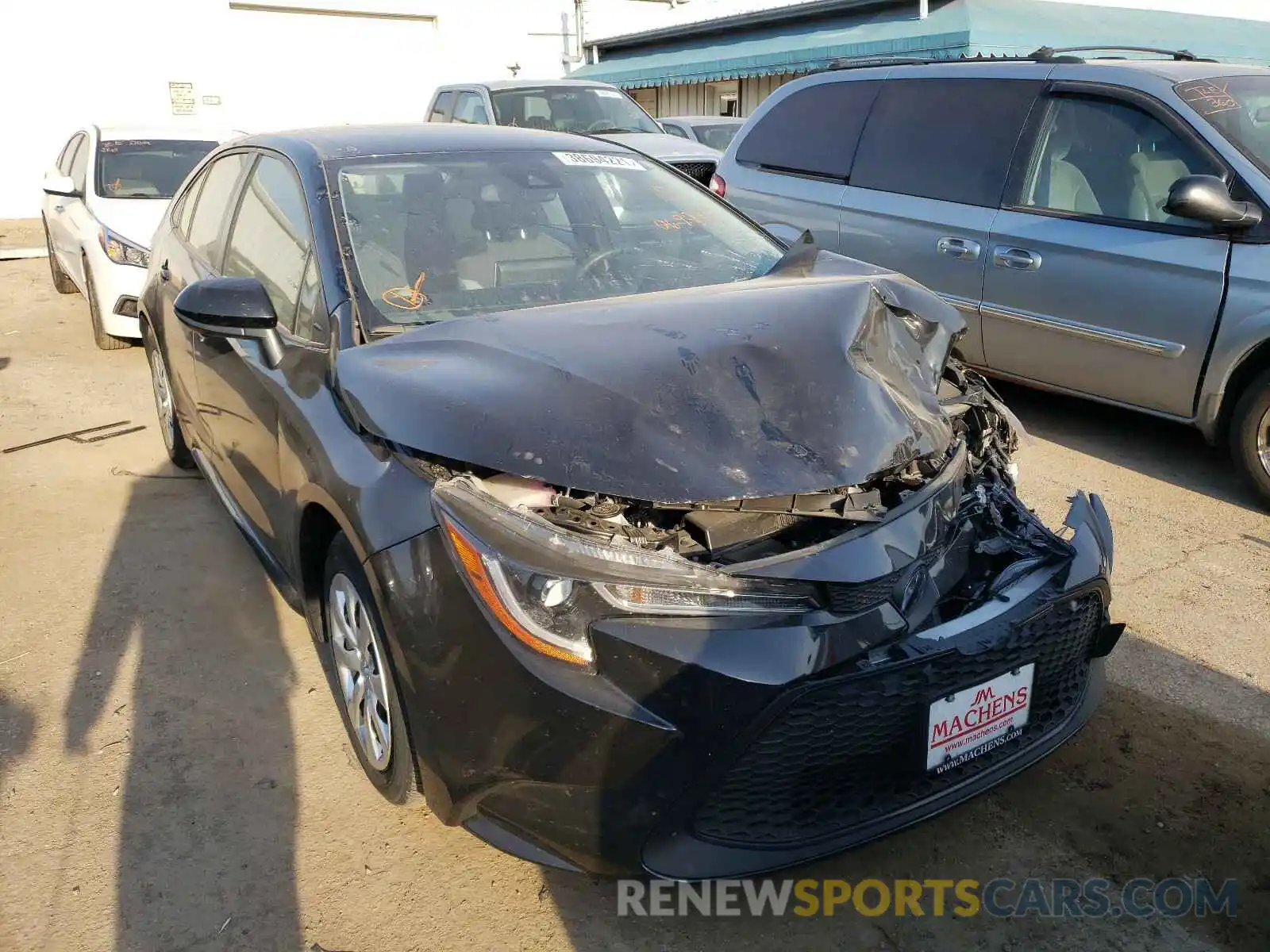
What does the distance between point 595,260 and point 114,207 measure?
5.82 meters

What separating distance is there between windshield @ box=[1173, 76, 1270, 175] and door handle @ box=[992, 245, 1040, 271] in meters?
0.88

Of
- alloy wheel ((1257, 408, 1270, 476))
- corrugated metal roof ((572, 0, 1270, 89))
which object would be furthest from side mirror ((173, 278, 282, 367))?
corrugated metal roof ((572, 0, 1270, 89))

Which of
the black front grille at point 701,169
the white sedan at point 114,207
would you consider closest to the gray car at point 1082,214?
the black front grille at point 701,169

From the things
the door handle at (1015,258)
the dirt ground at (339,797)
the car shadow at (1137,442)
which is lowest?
the car shadow at (1137,442)

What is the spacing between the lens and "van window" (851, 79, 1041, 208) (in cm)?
500

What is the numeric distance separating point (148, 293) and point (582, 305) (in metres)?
2.85

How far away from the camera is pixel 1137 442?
5.09 meters

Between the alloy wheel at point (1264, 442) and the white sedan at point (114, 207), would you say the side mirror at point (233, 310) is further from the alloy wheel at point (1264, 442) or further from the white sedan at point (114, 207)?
the white sedan at point (114, 207)

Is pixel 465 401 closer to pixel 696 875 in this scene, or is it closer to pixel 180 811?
pixel 696 875

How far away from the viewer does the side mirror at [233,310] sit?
2.87 m

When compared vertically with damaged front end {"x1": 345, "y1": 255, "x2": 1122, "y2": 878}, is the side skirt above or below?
below

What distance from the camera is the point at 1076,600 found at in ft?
7.64

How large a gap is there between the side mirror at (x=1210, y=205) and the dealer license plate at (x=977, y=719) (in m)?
2.69

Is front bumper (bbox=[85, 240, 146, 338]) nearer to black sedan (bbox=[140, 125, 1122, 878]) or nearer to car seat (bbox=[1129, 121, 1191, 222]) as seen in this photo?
black sedan (bbox=[140, 125, 1122, 878])
